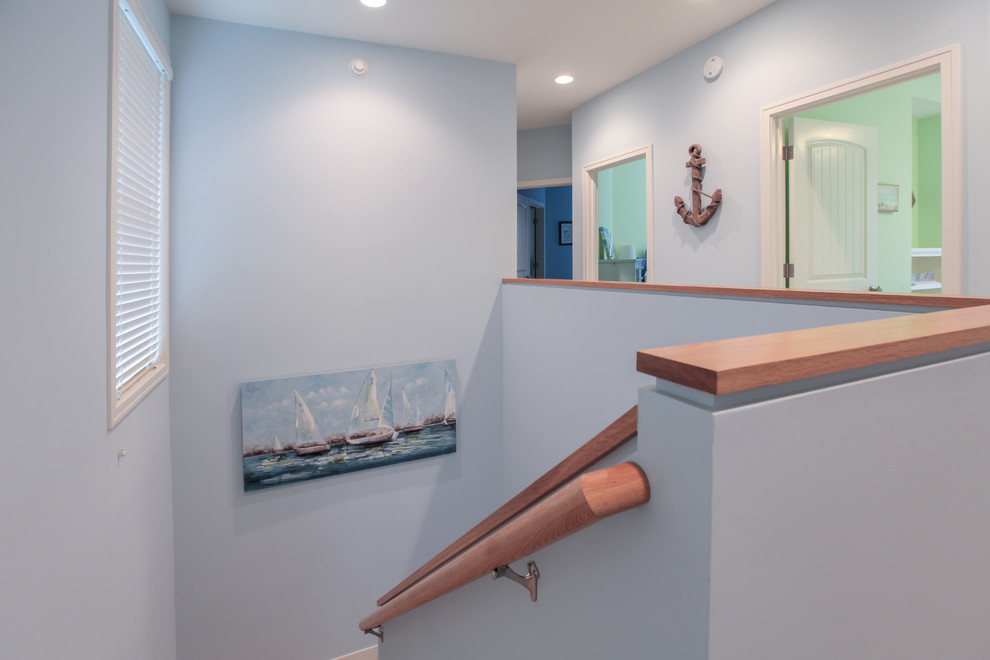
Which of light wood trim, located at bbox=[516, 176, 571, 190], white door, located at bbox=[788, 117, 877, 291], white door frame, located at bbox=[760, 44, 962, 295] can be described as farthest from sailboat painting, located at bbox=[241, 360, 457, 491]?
light wood trim, located at bbox=[516, 176, 571, 190]

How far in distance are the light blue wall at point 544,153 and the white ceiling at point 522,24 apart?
4.92 ft

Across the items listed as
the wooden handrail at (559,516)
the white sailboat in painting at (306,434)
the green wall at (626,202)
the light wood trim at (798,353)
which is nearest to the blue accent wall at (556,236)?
the green wall at (626,202)

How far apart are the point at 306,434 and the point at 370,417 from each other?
0.36 meters

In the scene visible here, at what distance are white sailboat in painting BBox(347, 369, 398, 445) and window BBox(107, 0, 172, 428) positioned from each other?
1.00m

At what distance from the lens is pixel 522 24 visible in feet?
9.80

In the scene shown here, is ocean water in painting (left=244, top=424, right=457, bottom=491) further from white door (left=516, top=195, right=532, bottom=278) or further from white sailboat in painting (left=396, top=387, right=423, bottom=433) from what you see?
white door (left=516, top=195, right=532, bottom=278)

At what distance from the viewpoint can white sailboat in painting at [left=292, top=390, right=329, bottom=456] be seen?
2998mm

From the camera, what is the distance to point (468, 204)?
3408 mm

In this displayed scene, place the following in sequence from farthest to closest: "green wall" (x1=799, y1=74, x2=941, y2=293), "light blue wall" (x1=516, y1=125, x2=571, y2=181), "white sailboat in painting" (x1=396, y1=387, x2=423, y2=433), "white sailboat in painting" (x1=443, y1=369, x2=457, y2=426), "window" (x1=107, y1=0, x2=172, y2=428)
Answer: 1. "light blue wall" (x1=516, y1=125, x2=571, y2=181)
2. "green wall" (x1=799, y1=74, x2=941, y2=293)
3. "white sailboat in painting" (x1=443, y1=369, x2=457, y2=426)
4. "white sailboat in painting" (x1=396, y1=387, x2=423, y2=433)
5. "window" (x1=107, y1=0, x2=172, y2=428)

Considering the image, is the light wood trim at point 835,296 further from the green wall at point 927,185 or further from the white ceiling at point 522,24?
Answer: the green wall at point 927,185

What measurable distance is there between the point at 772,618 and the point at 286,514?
300 cm

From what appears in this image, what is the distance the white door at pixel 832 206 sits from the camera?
2967 mm

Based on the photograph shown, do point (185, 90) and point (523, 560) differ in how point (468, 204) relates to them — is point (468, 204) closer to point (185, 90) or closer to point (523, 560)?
point (185, 90)

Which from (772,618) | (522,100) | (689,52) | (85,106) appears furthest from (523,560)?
(522,100)
